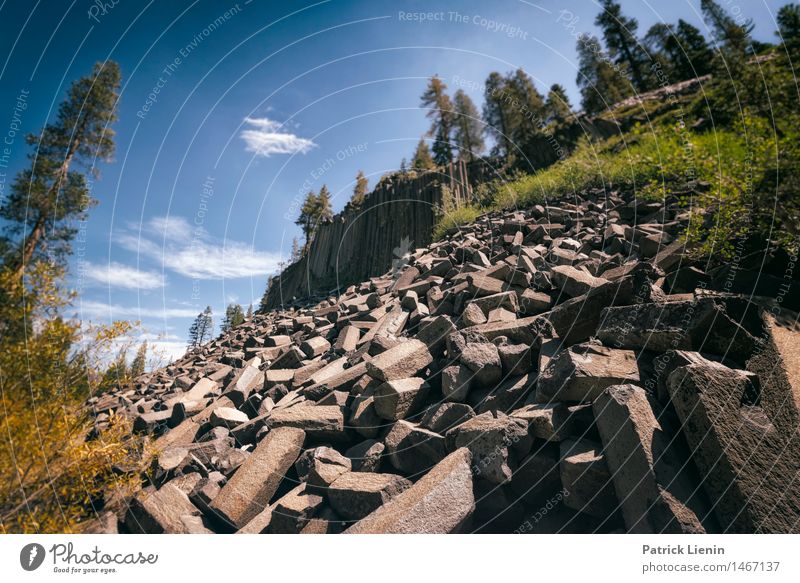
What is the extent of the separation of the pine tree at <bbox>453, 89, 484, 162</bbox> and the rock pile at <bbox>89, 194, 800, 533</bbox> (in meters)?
30.5

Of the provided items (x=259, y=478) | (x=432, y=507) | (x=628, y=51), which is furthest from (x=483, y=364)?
(x=628, y=51)

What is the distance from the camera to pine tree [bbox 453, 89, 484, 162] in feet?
109

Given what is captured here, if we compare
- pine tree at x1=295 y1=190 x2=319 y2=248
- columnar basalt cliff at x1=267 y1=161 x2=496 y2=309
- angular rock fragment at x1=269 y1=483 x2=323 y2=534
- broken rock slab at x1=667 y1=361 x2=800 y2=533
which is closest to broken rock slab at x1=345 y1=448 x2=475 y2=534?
angular rock fragment at x1=269 y1=483 x2=323 y2=534

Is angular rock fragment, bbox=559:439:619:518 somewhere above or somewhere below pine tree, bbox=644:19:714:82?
below

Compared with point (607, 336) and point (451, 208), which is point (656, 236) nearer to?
point (607, 336)

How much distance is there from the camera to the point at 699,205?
762 centimetres

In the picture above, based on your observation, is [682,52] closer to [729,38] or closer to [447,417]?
[729,38]

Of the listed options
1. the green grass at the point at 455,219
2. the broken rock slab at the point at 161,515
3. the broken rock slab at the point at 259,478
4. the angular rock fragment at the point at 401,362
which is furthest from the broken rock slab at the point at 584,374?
the green grass at the point at 455,219

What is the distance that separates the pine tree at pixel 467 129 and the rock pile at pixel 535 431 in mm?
30525

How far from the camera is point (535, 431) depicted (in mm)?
3318

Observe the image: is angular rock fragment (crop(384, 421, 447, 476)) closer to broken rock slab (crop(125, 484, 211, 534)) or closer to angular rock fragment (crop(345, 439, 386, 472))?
angular rock fragment (crop(345, 439, 386, 472))

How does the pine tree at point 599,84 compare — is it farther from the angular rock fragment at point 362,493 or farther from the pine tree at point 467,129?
the angular rock fragment at point 362,493

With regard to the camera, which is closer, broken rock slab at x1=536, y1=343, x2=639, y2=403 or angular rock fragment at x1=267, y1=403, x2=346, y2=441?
broken rock slab at x1=536, y1=343, x2=639, y2=403
